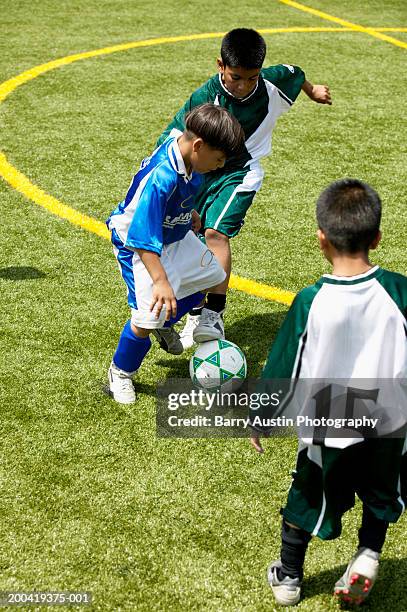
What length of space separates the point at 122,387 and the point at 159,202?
3.67 ft

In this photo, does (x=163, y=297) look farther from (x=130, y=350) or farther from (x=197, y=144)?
(x=197, y=144)

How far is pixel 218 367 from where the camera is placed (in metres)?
4.80

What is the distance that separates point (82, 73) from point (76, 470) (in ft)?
22.2

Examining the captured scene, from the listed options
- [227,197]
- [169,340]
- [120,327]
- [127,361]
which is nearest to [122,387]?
[127,361]

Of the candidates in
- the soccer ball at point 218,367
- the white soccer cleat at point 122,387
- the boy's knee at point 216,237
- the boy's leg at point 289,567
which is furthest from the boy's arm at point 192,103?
the boy's leg at point 289,567

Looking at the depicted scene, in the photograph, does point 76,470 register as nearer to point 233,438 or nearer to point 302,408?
point 233,438

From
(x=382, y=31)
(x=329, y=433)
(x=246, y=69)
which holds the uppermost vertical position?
(x=246, y=69)

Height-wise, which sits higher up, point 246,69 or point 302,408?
point 246,69

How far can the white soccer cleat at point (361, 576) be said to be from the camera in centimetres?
321

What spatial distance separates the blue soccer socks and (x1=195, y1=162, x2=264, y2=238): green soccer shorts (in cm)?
99

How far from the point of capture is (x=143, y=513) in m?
3.98

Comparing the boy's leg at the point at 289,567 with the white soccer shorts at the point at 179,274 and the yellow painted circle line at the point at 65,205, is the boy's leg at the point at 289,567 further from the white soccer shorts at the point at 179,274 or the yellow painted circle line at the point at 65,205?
the yellow painted circle line at the point at 65,205

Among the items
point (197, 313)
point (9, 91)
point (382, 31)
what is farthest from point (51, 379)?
point (382, 31)

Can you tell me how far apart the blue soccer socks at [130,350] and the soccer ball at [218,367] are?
32 cm
